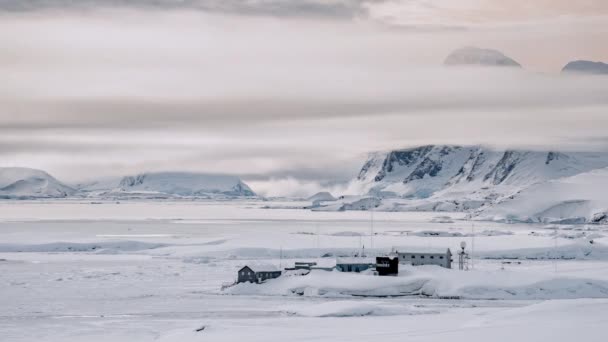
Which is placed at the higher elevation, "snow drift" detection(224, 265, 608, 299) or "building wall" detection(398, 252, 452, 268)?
"building wall" detection(398, 252, 452, 268)

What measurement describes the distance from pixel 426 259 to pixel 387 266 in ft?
31.1

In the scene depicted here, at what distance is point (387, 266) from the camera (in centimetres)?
7438

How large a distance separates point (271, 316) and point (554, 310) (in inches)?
613

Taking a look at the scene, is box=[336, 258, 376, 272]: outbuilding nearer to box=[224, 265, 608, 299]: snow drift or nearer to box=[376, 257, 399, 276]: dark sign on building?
box=[376, 257, 399, 276]: dark sign on building

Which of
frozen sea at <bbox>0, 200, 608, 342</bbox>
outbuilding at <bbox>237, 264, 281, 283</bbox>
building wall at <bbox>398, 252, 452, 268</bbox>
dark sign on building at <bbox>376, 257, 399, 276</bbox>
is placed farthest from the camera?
building wall at <bbox>398, 252, 452, 268</bbox>

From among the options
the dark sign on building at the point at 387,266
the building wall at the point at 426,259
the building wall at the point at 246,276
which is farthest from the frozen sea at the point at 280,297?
the building wall at the point at 426,259

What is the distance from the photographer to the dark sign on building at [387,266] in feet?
243

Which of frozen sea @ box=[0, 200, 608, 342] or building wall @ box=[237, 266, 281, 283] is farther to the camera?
building wall @ box=[237, 266, 281, 283]

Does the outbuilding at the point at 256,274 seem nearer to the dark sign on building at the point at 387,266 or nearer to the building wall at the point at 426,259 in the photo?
the dark sign on building at the point at 387,266

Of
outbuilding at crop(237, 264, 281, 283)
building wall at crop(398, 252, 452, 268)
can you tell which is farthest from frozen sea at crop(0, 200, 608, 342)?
building wall at crop(398, 252, 452, 268)

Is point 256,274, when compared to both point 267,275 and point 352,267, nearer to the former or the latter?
point 267,275

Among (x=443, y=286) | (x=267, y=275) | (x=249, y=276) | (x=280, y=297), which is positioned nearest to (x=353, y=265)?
(x=267, y=275)

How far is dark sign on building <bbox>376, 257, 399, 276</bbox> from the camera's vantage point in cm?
7412

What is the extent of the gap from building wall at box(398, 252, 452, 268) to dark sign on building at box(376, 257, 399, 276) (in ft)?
29.4
